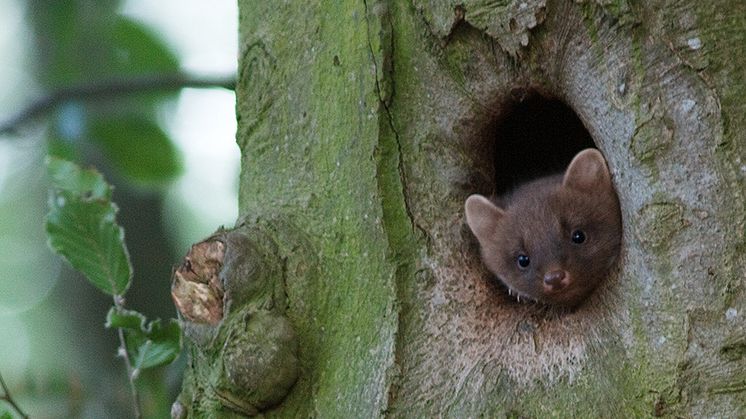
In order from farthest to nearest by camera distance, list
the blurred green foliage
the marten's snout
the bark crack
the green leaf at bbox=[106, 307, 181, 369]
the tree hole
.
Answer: the tree hole → the blurred green foliage → the marten's snout → the green leaf at bbox=[106, 307, 181, 369] → the bark crack

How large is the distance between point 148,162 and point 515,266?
2.11 meters

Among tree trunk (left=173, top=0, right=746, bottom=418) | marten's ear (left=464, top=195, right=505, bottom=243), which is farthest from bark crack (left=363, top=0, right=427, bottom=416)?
marten's ear (left=464, top=195, right=505, bottom=243)

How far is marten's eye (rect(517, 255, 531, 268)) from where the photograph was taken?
189 inches

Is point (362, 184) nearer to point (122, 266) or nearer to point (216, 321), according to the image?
point (216, 321)

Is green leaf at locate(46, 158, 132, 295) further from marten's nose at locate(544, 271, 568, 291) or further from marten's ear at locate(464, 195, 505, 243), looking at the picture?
marten's nose at locate(544, 271, 568, 291)

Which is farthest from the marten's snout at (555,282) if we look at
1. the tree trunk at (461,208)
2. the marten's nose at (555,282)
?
the tree trunk at (461,208)

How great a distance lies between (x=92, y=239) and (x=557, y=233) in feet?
6.27

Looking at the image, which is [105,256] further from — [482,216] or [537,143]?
[537,143]

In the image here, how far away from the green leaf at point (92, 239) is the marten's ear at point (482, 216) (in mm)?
1215

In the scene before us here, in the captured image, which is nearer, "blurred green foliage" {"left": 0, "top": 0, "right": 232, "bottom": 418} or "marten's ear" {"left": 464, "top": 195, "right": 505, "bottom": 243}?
"marten's ear" {"left": 464, "top": 195, "right": 505, "bottom": 243}

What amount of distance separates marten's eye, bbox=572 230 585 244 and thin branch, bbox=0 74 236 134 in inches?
70.1

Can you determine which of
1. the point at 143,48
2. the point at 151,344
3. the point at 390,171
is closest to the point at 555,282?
the point at 390,171

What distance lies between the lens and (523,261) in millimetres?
4816

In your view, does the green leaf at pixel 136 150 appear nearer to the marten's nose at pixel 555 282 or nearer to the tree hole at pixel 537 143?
the tree hole at pixel 537 143
